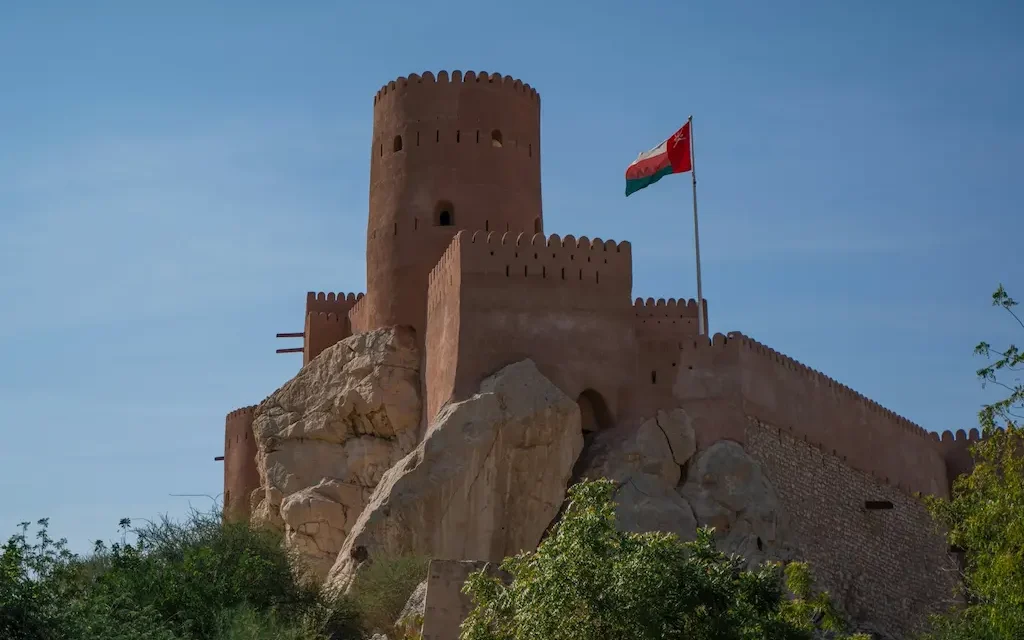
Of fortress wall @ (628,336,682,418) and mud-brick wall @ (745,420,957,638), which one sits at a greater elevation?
fortress wall @ (628,336,682,418)

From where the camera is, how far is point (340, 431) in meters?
35.4

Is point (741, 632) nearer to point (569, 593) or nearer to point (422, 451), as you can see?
point (569, 593)

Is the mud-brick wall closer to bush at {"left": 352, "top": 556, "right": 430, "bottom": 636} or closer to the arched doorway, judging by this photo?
the arched doorway

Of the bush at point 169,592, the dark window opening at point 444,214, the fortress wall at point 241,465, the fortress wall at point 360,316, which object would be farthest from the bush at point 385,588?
the fortress wall at point 241,465

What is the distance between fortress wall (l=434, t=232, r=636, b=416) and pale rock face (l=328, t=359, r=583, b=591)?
468 mm

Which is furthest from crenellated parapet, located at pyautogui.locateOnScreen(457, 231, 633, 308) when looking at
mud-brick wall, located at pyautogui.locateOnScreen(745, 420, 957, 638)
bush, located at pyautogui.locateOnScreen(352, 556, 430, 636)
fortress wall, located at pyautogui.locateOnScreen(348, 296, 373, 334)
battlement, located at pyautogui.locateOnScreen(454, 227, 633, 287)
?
bush, located at pyautogui.locateOnScreen(352, 556, 430, 636)

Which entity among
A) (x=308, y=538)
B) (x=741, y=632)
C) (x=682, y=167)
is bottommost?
(x=741, y=632)

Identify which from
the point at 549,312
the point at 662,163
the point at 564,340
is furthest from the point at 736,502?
the point at 662,163

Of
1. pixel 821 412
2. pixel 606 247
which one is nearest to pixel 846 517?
pixel 821 412

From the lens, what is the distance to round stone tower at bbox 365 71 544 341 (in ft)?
114

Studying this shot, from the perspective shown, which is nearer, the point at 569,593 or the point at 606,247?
the point at 569,593

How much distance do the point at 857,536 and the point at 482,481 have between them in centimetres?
800

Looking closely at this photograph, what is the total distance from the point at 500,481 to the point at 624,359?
315cm

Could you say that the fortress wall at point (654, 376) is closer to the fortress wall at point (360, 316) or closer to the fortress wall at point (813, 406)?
the fortress wall at point (813, 406)
